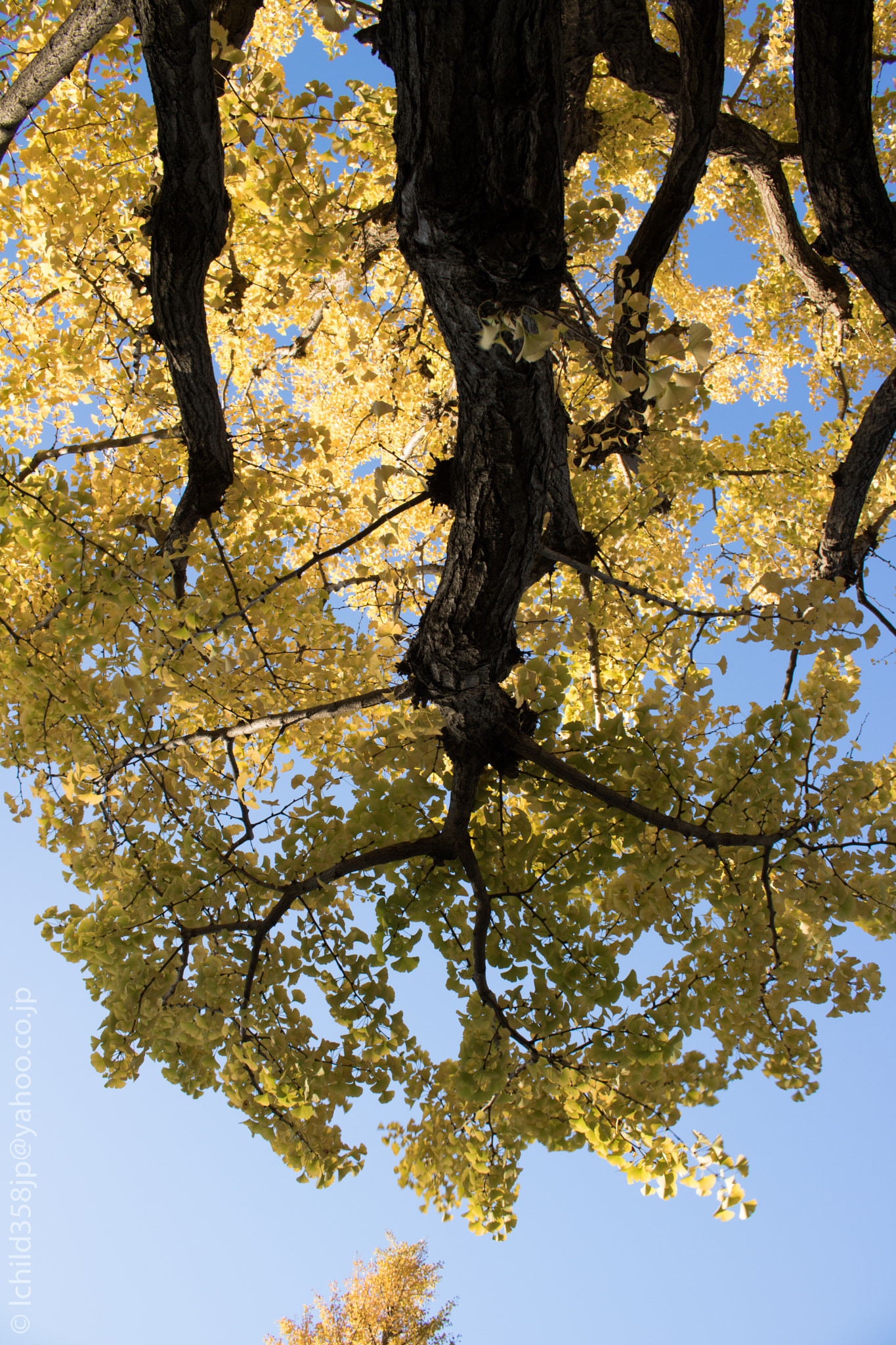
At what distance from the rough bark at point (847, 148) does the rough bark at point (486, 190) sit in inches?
102

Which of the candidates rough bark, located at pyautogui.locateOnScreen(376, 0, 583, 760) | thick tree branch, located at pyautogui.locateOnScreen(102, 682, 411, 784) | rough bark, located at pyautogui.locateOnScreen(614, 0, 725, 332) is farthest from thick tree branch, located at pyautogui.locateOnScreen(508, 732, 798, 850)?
rough bark, located at pyautogui.locateOnScreen(614, 0, 725, 332)

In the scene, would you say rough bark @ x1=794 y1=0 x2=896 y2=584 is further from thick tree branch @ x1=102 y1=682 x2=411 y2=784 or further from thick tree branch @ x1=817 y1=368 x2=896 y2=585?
thick tree branch @ x1=102 y1=682 x2=411 y2=784

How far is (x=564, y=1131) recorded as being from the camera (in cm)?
272

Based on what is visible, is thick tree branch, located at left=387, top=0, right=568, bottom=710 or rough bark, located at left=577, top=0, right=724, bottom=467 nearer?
thick tree branch, located at left=387, top=0, right=568, bottom=710

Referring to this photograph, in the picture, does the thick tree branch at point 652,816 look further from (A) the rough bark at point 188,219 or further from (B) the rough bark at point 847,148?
(A) the rough bark at point 188,219

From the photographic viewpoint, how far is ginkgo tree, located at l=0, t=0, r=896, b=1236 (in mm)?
2273

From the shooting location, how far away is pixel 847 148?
13.4ft

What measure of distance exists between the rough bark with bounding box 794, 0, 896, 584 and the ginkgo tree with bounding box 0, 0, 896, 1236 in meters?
0.02

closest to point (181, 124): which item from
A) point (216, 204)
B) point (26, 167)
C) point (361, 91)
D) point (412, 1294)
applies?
point (216, 204)

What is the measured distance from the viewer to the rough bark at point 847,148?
3666 millimetres

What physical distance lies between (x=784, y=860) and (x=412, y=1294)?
1312 centimetres

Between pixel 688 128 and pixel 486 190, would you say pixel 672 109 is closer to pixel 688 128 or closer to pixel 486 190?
pixel 688 128

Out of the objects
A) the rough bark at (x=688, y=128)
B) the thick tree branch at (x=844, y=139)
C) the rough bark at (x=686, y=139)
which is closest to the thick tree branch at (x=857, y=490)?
the thick tree branch at (x=844, y=139)

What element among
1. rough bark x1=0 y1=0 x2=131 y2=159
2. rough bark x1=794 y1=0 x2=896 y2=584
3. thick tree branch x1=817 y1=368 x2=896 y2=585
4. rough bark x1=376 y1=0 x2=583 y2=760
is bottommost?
rough bark x1=376 y1=0 x2=583 y2=760
